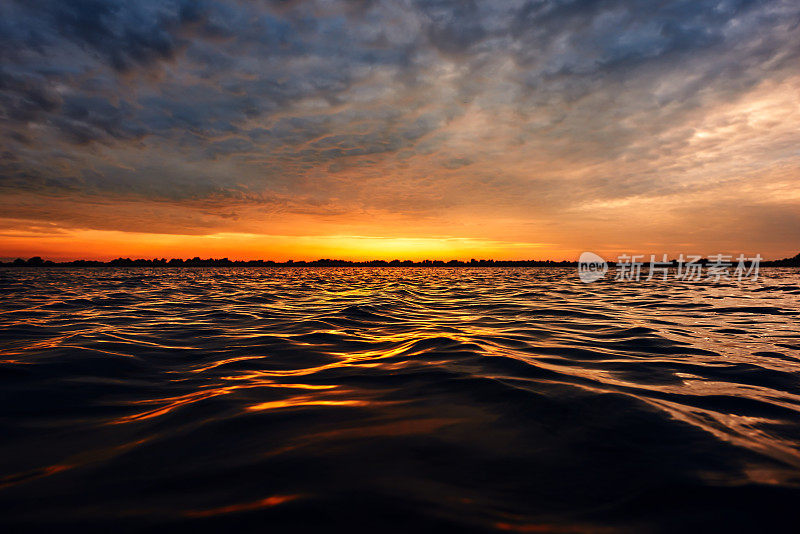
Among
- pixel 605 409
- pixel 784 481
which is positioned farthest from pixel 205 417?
pixel 784 481

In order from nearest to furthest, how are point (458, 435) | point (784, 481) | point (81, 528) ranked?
point (81, 528) → point (784, 481) → point (458, 435)

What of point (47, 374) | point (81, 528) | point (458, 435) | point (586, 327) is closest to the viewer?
point (81, 528)

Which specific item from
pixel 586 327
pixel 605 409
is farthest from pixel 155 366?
pixel 586 327

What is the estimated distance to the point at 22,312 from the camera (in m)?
11.3

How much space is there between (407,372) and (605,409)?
242 cm

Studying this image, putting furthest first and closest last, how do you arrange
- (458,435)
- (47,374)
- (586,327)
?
1. (586,327)
2. (47,374)
3. (458,435)

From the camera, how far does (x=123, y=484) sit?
2.39 metres

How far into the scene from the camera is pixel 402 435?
3117 millimetres

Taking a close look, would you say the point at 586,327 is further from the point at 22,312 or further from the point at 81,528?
the point at 22,312

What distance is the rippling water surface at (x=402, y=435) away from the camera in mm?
2086

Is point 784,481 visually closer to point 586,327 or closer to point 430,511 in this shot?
point 430,511

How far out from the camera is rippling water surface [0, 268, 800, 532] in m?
2.09

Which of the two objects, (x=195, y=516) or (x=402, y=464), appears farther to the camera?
(x=402, y=464)

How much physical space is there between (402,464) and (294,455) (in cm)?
82
